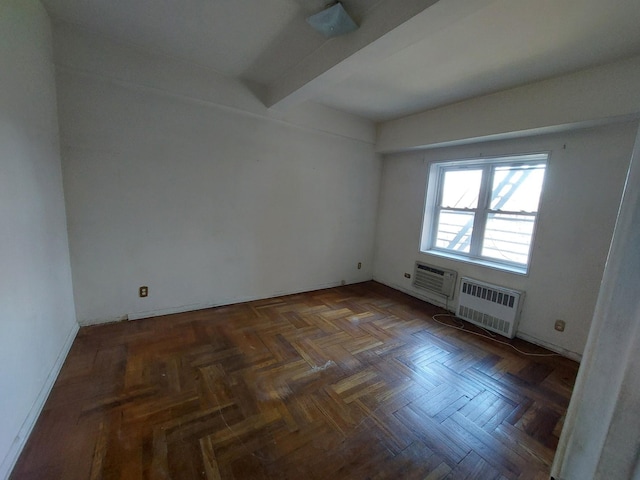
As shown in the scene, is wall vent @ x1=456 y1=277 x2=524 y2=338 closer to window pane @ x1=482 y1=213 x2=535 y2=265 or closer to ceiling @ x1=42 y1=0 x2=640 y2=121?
window pane @ x1=482 y1=213 x2=535 y2=265

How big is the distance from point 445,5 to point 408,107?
81.8 inches

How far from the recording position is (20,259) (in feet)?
4.68

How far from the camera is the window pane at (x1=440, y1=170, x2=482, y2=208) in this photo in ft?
10.8

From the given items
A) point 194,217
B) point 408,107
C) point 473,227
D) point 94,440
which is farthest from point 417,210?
point 94,440

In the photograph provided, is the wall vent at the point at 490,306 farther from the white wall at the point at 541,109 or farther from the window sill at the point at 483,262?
the white wall at the point at 541,109

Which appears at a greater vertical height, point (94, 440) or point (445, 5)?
point (445, 5)

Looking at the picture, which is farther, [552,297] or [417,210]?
[417,210]

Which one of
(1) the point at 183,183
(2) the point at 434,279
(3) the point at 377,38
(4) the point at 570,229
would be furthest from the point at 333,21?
(2) the point at 434,279

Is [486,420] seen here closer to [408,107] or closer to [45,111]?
[408,107]

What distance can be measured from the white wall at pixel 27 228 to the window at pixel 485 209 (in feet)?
12.8

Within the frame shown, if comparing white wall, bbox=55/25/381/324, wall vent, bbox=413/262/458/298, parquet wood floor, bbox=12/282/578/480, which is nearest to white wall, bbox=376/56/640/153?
white wall, bbox=55/25/381/324

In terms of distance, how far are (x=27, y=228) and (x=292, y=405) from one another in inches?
75.9

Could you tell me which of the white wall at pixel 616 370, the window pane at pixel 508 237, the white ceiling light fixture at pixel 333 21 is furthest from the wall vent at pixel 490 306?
the white ceiling light fixture at pixel 333 21

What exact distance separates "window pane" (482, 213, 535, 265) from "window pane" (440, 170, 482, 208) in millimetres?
345
